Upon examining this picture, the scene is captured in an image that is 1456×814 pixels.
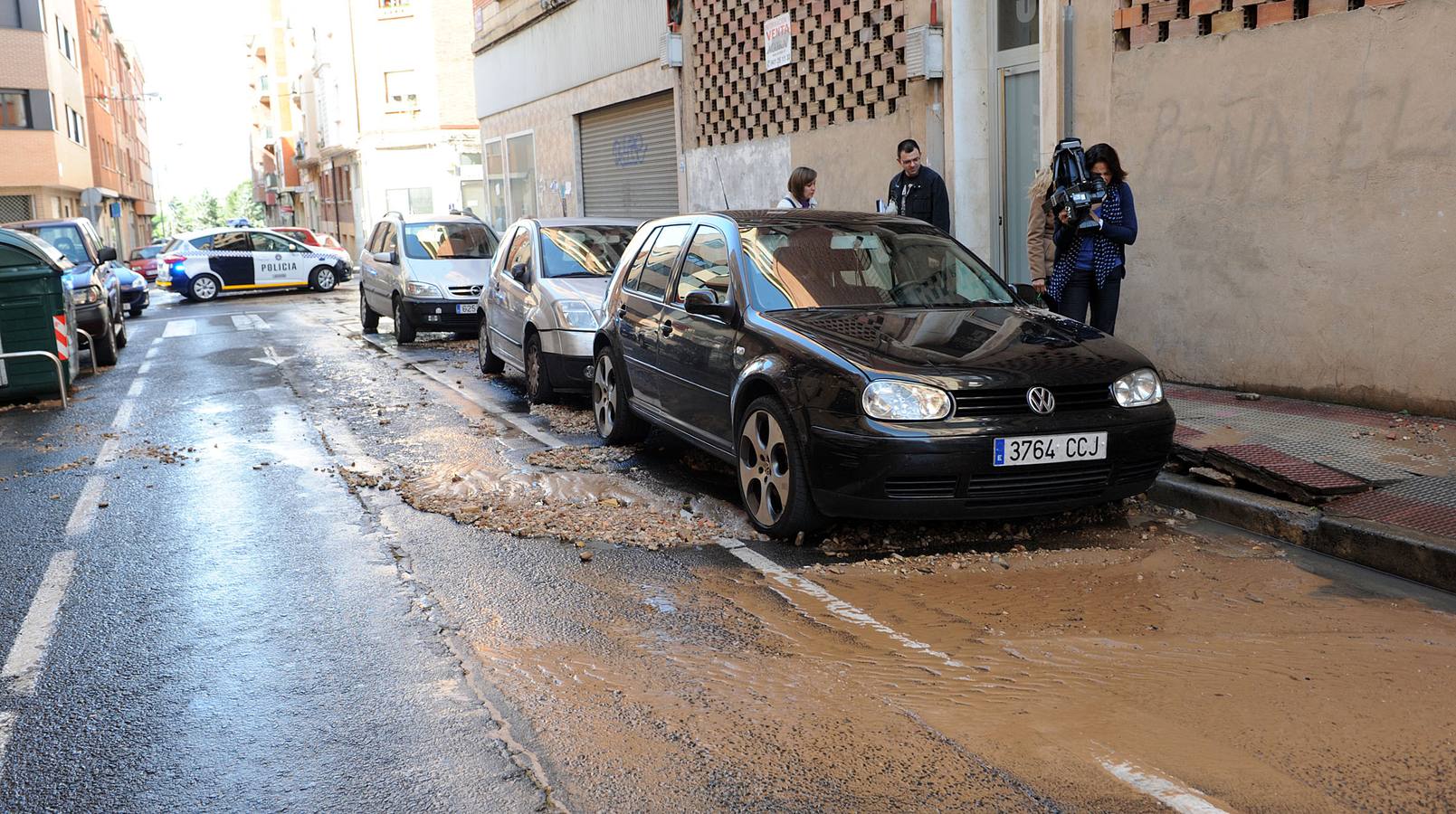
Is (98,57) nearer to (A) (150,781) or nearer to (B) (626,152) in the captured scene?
(B) (626,152)

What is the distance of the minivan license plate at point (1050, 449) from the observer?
214 inches

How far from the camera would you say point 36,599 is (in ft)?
17.7

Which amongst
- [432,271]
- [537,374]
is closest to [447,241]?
[432,271]

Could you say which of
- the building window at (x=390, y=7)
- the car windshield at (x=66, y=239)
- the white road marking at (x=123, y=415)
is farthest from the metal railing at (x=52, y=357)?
the building window at (x=390, y=7)

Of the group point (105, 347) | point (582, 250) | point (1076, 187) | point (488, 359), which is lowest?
point (488, 359)

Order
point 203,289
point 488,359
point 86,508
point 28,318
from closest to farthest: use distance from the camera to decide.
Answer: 1. point 86,508
2. point 28,318
3. point 488,359
4. point 203,289

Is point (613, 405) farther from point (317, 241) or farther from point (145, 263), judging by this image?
point (145, 263)

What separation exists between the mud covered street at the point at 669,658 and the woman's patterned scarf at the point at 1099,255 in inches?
101

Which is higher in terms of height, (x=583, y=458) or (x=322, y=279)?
A: (x=322, y=279)

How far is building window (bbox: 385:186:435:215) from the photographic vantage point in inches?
1940

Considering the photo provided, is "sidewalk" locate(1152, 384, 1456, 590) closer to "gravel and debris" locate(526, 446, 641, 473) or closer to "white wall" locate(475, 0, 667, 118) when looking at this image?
"gravel and debris" locate(526, 446, 641, 473)

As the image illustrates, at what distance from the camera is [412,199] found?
49625 millimetres

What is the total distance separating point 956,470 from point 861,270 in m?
1.79

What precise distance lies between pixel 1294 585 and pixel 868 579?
5.66 ft
